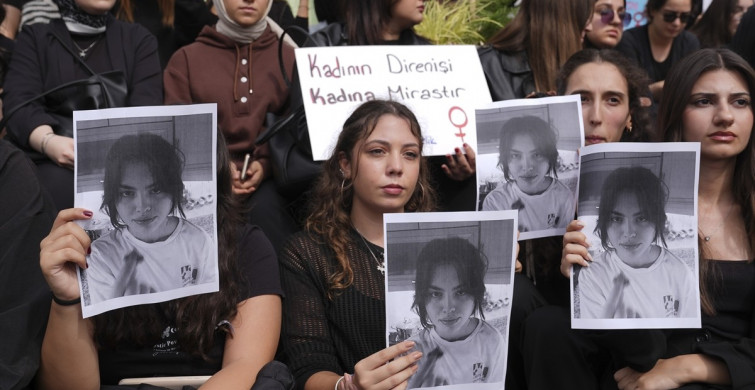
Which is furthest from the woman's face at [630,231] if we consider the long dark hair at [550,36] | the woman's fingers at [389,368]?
the long dark hair at [550,36]

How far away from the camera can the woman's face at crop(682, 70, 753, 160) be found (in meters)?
3.32

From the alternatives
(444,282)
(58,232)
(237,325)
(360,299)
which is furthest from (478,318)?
(58,232)

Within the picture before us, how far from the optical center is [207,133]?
276 centimetres

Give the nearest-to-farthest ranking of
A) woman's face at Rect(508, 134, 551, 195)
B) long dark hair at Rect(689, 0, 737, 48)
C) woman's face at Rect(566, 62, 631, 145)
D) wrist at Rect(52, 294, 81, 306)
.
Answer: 1. wrist at Rect(52, 294, 81, 306)
2. woman's face at Rect(508, 134, 551, 195)
3. woman's face at Rect(566, 62, 631, 145)
4. long dark hair at Rect(689, 0, 737, 48)

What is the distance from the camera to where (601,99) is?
12.8 ft

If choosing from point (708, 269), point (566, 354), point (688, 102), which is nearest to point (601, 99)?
point (688, 102)

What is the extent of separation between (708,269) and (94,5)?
9.07 feet

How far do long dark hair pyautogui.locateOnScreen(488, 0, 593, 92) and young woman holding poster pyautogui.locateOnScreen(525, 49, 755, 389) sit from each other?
44.7 inches

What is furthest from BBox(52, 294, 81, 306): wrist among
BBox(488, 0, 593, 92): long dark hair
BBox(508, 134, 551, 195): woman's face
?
BBox(488, 0, 593, 92): long dark hair

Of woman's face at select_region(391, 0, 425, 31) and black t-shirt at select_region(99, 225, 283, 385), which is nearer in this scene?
black t-shirt at select_region(99, 225, 283, 385)

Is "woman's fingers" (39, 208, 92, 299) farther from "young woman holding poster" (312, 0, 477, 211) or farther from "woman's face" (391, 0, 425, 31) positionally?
"woman's face" (391, 0, 425, 31)

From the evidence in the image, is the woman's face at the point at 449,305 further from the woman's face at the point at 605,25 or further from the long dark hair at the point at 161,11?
the woman's face at the point at 605,25

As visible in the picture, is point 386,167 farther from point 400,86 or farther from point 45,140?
point 45,140

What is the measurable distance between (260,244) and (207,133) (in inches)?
23.6
